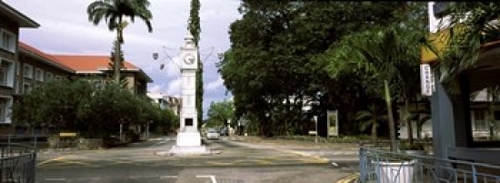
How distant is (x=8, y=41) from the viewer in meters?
41.4

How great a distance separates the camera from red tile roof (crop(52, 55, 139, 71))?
7156 cm

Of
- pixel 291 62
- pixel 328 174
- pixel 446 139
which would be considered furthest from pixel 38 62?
pixel 446 139

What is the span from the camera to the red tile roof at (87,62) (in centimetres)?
7156

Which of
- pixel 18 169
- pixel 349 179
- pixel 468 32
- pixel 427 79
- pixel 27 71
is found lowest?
pixel 349 179

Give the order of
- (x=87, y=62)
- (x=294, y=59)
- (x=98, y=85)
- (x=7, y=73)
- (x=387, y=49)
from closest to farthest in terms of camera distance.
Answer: (x=387, y=49) < (x=98, y=85) < (x=294, y=59) < (x=7, y=73) < (x=87, y=62)

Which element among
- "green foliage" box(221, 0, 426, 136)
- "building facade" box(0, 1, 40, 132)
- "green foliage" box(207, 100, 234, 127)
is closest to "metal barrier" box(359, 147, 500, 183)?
"green foliage" box(221, 0, 426, 136)

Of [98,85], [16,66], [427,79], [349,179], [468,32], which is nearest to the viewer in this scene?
[468,32]

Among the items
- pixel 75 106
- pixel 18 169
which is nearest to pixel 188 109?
pixel 75 106

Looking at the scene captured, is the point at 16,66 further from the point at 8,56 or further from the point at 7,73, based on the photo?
the point at 8,56

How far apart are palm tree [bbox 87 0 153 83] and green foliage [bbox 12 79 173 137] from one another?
8179mm

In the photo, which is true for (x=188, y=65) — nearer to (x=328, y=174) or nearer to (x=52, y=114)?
(x=52, y=114)

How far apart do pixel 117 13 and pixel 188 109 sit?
21078 millimetres

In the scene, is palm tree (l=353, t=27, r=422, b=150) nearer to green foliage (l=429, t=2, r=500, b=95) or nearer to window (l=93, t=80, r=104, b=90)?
green foliage (l=429, t=2, r=500, b=95)

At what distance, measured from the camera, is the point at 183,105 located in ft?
93.2
